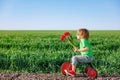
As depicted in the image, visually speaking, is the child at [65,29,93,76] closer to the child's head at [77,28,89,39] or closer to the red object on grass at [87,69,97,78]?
the child's head at [77,28,89,39]

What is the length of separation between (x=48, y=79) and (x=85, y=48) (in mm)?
1185

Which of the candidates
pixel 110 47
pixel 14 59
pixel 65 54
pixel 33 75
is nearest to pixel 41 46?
pixel 110 47

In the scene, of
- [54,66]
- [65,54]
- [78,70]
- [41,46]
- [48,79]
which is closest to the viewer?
[48,79]

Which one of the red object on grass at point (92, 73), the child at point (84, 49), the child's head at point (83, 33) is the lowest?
the red object on grass at point (92, 73)

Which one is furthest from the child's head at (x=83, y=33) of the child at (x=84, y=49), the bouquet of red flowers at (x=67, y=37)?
the bouquet of red flowers at (x=67, y=37)

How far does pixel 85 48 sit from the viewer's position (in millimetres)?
7746

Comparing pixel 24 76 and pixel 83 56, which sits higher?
pixel 83 56

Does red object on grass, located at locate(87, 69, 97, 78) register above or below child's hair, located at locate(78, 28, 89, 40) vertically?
below

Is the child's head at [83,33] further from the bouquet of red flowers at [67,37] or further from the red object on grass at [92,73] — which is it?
the red object on grass at [92,73]

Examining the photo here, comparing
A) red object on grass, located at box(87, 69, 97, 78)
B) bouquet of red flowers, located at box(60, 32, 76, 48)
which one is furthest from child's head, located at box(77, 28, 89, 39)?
red object on grass, located at box(87, 69, 97, 78)

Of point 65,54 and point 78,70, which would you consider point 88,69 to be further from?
point 65,54

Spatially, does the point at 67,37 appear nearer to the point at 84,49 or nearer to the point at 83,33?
the point at 83,33

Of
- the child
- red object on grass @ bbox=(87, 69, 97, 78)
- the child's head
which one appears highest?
the child's head

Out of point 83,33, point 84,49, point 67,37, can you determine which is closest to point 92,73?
point 84,49
